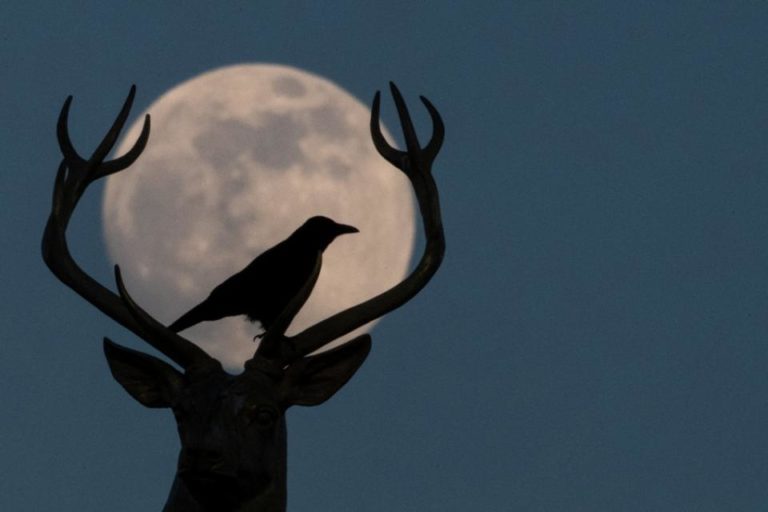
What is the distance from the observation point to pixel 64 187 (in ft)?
51.8

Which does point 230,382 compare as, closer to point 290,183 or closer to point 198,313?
point 198,313

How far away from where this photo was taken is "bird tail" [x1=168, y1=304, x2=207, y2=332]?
16.0m

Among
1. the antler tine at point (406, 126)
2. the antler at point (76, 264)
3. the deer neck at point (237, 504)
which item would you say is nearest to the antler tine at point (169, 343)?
the antler at point (76, 264)

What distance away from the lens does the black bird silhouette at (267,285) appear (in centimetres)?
1577

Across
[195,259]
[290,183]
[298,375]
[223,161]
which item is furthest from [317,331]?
[223,161]

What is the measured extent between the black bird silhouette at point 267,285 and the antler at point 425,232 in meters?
0.60

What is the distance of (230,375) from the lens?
574 inches

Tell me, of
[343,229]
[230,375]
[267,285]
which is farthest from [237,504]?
[343,229]

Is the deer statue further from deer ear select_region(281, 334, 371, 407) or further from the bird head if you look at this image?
the bird head

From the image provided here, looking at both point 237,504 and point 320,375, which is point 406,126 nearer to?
point 320,375

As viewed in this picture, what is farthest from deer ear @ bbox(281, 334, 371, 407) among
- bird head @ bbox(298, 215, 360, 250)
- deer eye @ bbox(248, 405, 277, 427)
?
bird head @ bbox(298, 215, 360, 250)

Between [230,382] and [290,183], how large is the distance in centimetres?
640

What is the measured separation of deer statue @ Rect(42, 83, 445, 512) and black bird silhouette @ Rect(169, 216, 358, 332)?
2.18ft

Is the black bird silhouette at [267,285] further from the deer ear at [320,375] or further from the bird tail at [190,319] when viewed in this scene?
the deer ear at [320,375]
